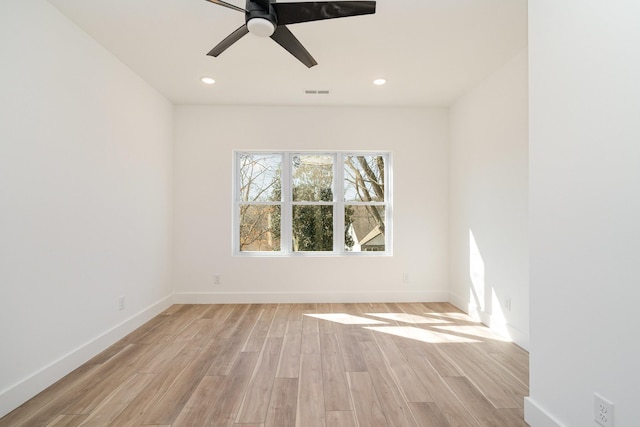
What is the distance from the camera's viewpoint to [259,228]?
15.2ft

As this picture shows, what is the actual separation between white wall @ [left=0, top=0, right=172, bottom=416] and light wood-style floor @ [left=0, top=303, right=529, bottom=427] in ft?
0.94

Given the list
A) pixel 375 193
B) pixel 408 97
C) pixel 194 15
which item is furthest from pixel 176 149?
pixel 408 97

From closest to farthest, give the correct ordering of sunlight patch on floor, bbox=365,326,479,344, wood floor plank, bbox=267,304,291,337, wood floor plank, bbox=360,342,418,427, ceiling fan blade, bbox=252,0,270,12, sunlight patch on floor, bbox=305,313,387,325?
ceiling fan blade, bbox=252,0,270,12
wood floor plank, bbox=360,342,418,427
sunlight patch on floor, bbox=365,326,479,344
wood floor plank, bbox=267,304,291,337
sunlight patch on floor, bbox=305,313,387,325

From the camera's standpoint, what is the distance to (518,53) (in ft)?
9.86

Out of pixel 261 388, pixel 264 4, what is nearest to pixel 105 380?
pixel 261 388

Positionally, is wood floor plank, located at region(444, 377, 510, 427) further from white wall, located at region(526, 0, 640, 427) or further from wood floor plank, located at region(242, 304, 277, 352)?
wood floor plank, located at region(242, 304, 277, 352)

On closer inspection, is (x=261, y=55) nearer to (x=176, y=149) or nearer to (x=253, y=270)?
(x=176, y=149)

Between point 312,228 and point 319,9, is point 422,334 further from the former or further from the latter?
point 319,9

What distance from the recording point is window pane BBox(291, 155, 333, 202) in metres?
4.66

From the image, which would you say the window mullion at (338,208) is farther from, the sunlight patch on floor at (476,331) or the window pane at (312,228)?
the sunlight patch on floor at (476,331)

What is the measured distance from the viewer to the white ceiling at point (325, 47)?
2.42 m

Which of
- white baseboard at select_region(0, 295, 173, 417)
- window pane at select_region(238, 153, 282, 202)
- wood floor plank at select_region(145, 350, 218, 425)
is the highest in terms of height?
window pane at select_region(238, 153, 282, 202)

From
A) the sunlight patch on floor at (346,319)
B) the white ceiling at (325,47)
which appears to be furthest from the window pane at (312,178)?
the sunlight patch on floor at (346,319)

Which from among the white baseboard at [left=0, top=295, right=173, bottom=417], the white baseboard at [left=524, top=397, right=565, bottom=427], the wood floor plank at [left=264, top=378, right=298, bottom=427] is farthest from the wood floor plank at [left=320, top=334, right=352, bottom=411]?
the white baseboard at [left=0, top=295, right=173, bottom=417]
